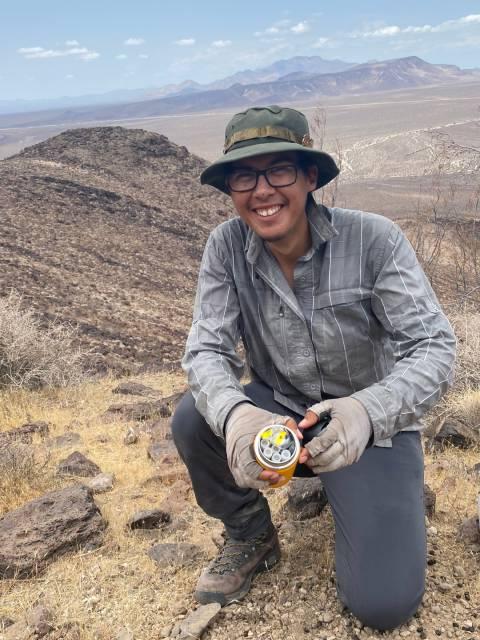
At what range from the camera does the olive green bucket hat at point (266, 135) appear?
208 centimetres

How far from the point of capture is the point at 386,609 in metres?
2.01

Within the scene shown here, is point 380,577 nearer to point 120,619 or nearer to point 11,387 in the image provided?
point 120,619

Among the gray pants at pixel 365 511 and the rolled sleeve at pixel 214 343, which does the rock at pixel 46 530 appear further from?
the rolled sleeve at pixel 214 343

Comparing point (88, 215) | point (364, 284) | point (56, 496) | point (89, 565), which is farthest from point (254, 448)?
point (88, 215)

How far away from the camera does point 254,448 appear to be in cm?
185

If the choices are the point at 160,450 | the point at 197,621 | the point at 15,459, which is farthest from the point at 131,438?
the point at 197,621

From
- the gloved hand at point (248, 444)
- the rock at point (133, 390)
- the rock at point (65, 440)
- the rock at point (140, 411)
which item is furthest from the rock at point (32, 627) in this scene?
the rock at point (133, 390)

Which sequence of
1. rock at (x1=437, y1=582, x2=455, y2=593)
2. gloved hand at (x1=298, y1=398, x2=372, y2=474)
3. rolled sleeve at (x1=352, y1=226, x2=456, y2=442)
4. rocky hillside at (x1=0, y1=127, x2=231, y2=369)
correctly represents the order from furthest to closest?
rocky hillside at (x1=0, y1=127, x2=231, y2=369), rock at (x1=437, y1=582, x2=455, y2=593), rolled sleeve at (x1=352, y1=226, x2=456, y2=442), gloved hand at (x1=298, y1=398, x2=372, y2=474)

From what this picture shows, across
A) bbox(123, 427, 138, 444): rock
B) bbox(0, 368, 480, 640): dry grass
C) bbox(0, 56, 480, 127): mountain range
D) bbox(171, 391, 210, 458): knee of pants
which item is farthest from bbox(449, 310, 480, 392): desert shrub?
bbox(0, 56, 480, 127): mountain range

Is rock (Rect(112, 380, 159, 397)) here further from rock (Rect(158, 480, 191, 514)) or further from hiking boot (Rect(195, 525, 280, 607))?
hiking boot (Rect(195, 525, 280, 607))

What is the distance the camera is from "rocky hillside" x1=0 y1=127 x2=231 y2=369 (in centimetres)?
832

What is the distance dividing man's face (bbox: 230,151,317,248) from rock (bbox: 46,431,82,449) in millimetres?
2437

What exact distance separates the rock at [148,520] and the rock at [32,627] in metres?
0.65

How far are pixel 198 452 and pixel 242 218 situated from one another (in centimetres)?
87
